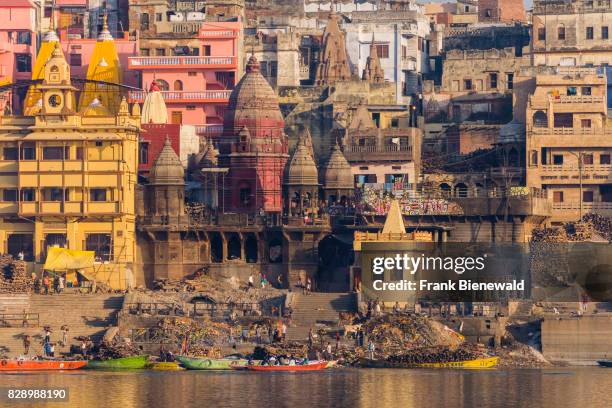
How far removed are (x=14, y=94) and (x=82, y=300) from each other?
89.4ft

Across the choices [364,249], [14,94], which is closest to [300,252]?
[364,249]

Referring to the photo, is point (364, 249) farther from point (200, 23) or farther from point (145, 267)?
point (200, 23)

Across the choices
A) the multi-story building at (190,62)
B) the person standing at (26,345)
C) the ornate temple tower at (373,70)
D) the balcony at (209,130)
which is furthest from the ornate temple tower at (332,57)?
the person standing at (26,345)

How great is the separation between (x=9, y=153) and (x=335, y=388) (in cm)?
3112

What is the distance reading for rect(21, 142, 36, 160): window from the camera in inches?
4892

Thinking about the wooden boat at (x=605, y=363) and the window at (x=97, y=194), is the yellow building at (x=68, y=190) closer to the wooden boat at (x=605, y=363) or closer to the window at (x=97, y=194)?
A: the window at (x=97, y=194)

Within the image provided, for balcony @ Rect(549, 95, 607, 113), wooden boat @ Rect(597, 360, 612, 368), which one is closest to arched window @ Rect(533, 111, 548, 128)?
balcony @ Rect(549, 95, 607, 113)

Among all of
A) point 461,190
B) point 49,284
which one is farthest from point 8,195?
point 461,190

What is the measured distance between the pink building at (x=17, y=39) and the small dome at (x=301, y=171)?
2320 cm

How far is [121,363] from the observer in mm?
107562

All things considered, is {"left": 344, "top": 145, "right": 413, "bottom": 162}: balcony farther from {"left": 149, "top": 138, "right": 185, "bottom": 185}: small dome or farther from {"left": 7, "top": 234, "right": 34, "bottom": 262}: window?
{"left": 7, "top": 234, "right": 34, "bottom": 262}: window

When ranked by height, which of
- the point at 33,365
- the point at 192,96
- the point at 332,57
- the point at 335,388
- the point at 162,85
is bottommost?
the point at 335,388

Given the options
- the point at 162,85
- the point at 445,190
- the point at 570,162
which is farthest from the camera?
the point at 162,85

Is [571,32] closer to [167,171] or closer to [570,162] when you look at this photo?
[570,162]
